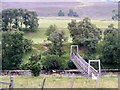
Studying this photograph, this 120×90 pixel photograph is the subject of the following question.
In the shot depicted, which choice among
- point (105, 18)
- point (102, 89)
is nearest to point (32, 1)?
point (105, 18)

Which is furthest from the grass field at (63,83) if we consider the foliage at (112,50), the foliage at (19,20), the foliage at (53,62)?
the foliage at (19,20)

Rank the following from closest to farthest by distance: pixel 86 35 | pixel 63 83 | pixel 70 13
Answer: pixel 63 83
pixel 86 35
pixel 70 13

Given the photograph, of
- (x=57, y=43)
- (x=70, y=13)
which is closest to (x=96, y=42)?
(x=57, y=43)

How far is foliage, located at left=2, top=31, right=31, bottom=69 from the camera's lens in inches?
371

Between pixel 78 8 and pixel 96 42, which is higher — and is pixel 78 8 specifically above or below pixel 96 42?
above

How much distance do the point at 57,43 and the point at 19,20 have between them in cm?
269

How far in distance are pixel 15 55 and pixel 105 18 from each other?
8.89 m

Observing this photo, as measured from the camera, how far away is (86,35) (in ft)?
36.1

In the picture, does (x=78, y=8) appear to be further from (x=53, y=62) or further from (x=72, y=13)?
(x=53, y=62)

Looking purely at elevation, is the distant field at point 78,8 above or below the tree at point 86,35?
above

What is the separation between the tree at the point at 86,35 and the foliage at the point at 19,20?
1732mm

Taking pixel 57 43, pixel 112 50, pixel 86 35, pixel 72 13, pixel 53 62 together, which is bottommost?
pixel 53 62

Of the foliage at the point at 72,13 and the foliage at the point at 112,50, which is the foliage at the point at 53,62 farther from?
the foliage at the point at 72,13

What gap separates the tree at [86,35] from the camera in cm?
1042
